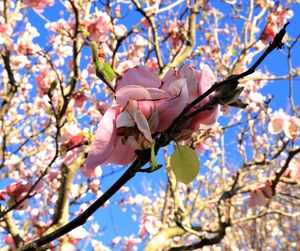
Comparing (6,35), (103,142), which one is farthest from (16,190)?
(6,35)

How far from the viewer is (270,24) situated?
3.82 metres

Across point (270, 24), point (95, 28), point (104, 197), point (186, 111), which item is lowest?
point (104, 197)

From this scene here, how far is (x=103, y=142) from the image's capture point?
0.60m

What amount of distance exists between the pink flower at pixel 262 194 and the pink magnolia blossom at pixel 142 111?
177 centimetres

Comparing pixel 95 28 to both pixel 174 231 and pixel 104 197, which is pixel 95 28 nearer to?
pixel 174 231

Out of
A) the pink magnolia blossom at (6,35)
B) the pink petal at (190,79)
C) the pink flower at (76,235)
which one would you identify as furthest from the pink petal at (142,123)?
the pink magnolia blossom at (6,35)

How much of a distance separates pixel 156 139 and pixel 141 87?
0.09 meters

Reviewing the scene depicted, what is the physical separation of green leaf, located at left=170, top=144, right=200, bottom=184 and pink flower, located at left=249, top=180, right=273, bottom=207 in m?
1.76

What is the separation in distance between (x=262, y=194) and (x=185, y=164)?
5.91ft

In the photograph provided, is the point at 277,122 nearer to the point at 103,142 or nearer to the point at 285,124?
the point at 285,124

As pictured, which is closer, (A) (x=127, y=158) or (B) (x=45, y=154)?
(A) (x=127, y=158)

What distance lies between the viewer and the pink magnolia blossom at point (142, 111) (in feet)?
1.98

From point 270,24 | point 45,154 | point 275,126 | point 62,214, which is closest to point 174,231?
point 62,214

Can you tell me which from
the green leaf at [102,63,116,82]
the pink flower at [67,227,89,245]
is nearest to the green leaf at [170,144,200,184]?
the green leaf at [102,63,116,82]
